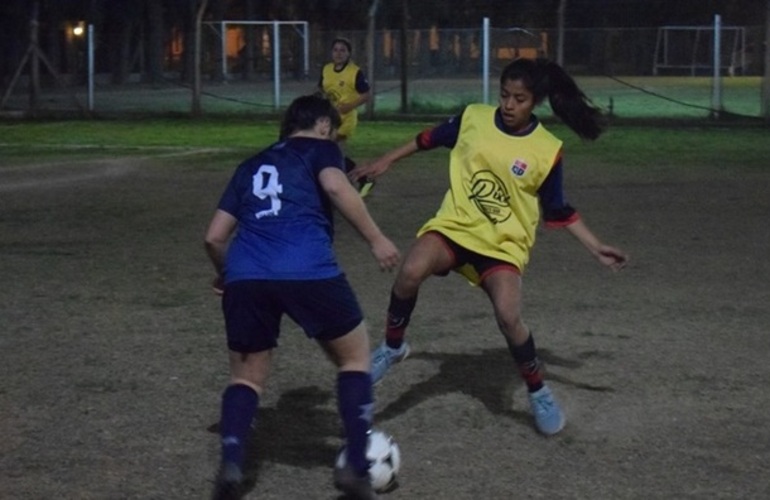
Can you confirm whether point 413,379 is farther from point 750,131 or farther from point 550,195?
point 750,131

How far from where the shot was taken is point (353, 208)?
5.51 meters

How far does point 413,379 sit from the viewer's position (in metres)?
7.79

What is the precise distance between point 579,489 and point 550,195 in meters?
1.59

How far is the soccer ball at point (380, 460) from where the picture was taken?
5.72 m

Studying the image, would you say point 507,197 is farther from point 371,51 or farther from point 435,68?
point 435,68

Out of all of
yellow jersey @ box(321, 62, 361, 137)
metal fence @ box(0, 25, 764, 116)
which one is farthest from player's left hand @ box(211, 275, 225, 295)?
metal fence @ box(0, 25, 764, 116)

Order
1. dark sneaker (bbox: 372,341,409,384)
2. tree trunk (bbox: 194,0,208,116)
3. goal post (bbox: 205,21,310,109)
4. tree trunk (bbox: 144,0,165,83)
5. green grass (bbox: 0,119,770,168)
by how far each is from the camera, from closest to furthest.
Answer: dark sneaker (bbox: 372,341,409,384) → green grass (bbox: 0,119,770,168) → tree trunk (bbox: 194,0,208,116) → goal post (bbox: 205,21,310,109) → tree trunk (bbox: 144,0,165,83)

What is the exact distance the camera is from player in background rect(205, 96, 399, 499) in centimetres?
549

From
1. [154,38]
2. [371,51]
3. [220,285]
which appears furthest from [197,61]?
[220,285]

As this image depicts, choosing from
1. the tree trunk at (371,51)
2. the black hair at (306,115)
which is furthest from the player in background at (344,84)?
the tree trunk at (371,51)

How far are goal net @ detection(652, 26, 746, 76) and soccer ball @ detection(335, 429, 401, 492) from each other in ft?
102

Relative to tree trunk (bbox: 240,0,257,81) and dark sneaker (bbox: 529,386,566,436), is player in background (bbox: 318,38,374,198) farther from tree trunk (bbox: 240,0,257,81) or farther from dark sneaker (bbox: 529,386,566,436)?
tree trunk (bbox: 240,0,257,81)

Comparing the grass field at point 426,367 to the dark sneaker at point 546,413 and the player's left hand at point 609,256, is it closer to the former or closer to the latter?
the dark sneaker at point 546,413

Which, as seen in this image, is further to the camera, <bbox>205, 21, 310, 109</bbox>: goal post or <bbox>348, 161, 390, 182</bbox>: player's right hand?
<bbox>205, 21, 310, 109</bbox>: goal post
